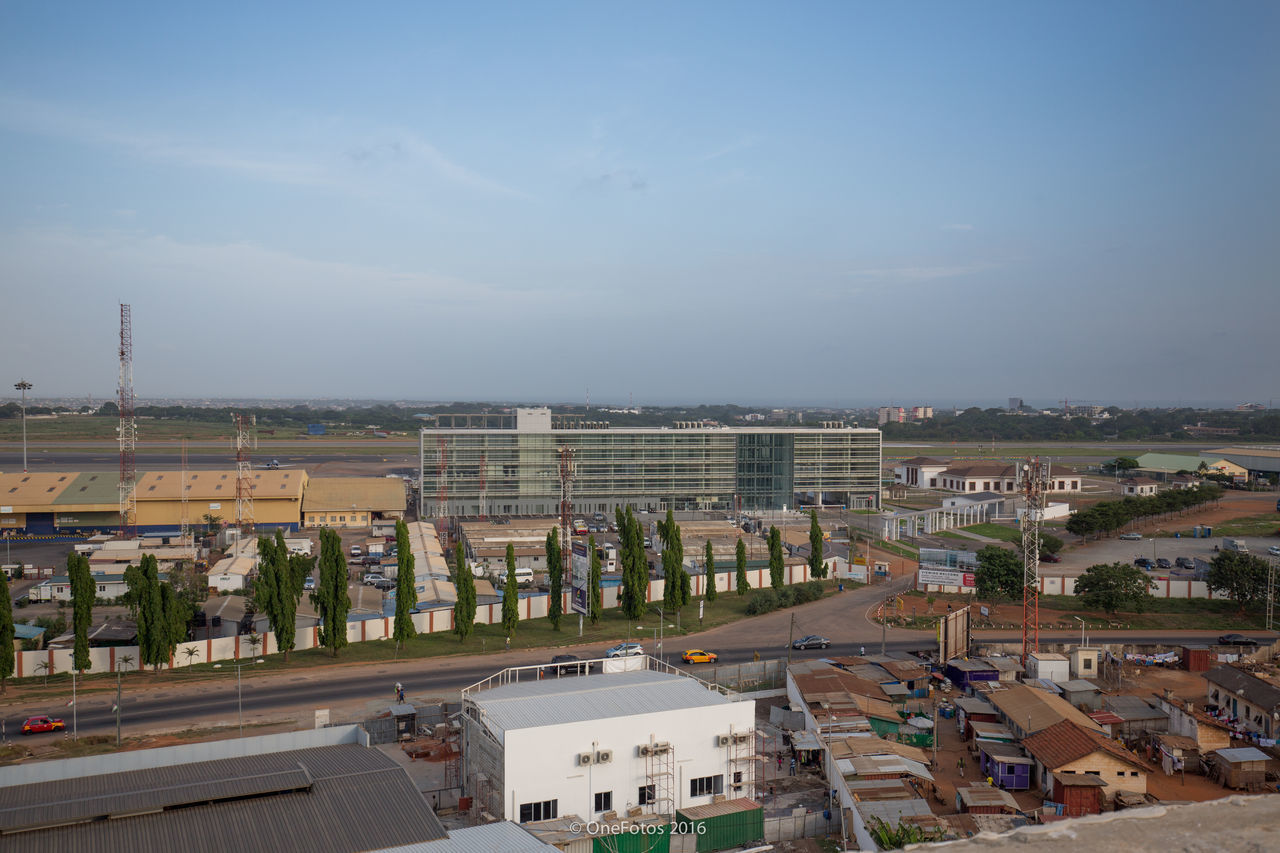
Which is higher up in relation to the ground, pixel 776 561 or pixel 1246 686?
pixel 776 561

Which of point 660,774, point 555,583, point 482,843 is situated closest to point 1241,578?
point 555,583

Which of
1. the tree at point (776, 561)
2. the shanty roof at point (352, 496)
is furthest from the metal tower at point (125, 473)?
the tree at point (776, 561)

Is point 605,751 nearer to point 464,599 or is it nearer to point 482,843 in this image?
point 482,843

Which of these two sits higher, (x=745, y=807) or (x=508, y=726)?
(x=508, y=726)

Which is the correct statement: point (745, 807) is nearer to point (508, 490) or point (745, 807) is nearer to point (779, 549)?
point (779, 549)

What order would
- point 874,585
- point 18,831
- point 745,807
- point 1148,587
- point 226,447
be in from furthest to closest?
point 226,447 → point 874,585 → point 1148,587 → point 745,807 → point 18,831

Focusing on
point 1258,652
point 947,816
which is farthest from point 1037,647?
point 947,816

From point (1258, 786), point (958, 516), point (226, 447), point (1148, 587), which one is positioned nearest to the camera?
point (1258, 786)
